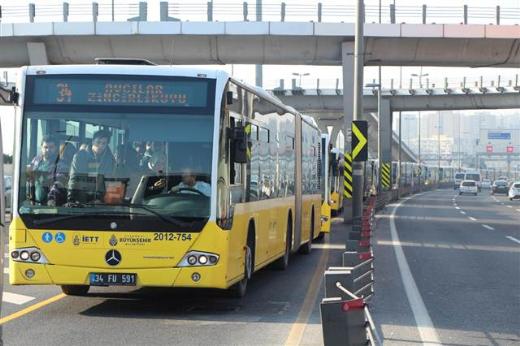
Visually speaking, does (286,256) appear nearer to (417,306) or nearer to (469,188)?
(417,306)

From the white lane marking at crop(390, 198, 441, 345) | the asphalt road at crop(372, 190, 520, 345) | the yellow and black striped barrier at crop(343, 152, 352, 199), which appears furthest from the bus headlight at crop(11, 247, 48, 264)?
the yellow and black striped barrier at crop(343, 152, 352, 199)

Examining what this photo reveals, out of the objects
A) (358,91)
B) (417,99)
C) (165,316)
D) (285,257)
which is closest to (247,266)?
(165,316)

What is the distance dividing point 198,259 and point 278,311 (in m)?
1.48

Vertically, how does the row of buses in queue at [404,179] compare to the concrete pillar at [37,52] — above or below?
below

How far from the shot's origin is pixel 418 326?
9.45m

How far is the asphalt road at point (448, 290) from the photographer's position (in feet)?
30.0

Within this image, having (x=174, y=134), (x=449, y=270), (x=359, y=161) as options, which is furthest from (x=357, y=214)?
(x=174, y=134)

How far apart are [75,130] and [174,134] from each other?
1.20 metres

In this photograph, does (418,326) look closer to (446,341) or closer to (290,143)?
(446,341)

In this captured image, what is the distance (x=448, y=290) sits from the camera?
1264 centimetres

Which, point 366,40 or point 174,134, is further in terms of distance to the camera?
point 366,40

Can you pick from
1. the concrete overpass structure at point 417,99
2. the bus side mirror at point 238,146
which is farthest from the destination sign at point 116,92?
the concrete overpass structure at point 417,99

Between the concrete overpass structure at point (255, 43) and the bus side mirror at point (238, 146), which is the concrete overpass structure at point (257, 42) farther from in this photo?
the bus side mirror at point (238, 146)

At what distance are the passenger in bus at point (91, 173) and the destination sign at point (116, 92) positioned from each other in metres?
0.58
